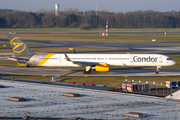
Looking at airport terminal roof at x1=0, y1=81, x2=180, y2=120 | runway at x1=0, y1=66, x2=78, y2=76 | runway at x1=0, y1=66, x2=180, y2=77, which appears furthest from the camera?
runway at x1=0, y1=66, x2=78, y2=76

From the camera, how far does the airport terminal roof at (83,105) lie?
27.6 m

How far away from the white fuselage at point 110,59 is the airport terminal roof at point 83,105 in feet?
87.8

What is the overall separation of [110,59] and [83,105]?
35.5 metres

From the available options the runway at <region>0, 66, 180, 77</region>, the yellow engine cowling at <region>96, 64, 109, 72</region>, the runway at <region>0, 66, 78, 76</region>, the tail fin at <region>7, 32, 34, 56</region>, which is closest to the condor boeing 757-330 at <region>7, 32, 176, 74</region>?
the tail fin at <region>7, 32, 34, 56</region>

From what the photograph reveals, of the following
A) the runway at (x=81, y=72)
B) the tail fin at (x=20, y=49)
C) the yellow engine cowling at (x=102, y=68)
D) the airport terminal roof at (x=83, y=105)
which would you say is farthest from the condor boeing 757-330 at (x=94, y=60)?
the airport terminal roof at (x=83, y=105)

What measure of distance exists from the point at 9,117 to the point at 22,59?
42.0 m

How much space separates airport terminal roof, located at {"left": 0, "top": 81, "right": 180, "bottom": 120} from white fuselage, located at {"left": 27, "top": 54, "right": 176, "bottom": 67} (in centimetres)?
2678

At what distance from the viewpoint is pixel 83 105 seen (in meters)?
31.4

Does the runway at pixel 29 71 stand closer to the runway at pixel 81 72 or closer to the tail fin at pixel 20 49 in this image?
the runway at pixel 81 72

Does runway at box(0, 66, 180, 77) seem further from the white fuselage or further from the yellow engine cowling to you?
the white fuselage

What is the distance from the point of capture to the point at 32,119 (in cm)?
2570

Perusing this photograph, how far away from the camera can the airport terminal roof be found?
27.6 meters

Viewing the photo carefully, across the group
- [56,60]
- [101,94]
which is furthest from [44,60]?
[101,94]

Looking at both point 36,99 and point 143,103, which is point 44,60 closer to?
point 36,99
